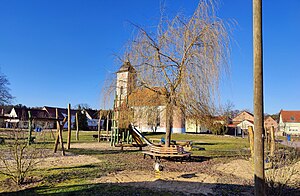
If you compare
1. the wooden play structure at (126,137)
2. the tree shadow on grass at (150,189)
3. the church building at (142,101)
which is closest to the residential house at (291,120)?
the wooden play structure at (126,137)

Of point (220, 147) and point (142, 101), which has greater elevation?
point (142, 101)

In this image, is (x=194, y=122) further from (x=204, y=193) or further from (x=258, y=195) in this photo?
(x=258, y=195)

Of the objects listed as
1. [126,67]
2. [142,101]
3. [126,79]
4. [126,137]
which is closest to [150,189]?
[142,101]

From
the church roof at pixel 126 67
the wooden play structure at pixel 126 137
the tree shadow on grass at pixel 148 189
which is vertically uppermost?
the church roof at pixel 126 67

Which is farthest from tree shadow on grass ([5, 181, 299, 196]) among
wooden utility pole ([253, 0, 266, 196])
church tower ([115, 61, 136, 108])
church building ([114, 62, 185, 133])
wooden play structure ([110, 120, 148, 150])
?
wooden play structure ([110, 120, 148, 150])

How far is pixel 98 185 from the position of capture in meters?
6.46

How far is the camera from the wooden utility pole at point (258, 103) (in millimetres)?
3773

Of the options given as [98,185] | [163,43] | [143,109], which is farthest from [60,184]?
[163,43]

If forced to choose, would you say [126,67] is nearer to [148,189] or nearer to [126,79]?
[126,79]

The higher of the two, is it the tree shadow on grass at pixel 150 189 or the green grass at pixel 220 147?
the tree shadow on grass at pixel 150 189

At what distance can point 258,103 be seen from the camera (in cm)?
384

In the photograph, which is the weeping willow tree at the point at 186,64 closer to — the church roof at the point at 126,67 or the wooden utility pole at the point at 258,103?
the church roof at the point at 126,67

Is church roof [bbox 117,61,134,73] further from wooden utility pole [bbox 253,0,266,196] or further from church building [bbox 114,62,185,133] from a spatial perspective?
wooden utility pole [bbox 253,0,266,196]

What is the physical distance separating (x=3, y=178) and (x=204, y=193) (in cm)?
538
